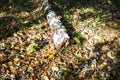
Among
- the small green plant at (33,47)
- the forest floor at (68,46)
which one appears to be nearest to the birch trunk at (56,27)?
the forest floor at (68,46)

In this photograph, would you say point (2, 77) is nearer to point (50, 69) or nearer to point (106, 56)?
point (50, 69)

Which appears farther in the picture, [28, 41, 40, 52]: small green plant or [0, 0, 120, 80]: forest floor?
[28, 41, 40, 52]: small green plant

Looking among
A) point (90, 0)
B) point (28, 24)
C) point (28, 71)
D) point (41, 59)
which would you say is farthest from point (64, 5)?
point (28, 71)

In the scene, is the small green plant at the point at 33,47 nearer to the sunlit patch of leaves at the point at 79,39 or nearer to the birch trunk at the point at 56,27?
the birch trunk at the point at 56,27

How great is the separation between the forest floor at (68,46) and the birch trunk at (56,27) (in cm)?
18

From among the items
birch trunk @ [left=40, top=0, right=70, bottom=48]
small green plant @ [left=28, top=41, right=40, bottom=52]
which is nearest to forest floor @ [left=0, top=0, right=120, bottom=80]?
small green plant @ [left=28, top=41, right=40, bottom=52]

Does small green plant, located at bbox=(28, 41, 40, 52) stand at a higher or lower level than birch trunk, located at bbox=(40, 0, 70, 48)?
lower

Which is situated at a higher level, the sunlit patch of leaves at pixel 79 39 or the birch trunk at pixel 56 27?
the birch trunk at pixel 56 27

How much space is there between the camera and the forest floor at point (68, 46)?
17.3ft

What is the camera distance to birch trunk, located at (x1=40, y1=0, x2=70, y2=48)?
19.3 ft

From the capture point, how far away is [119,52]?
221 inches

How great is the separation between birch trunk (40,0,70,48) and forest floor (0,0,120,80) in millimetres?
176

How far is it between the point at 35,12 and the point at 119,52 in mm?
3346

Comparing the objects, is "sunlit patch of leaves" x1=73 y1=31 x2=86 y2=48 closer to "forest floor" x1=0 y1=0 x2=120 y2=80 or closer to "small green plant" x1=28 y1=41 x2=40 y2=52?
"forest floor" x1=0 y1=0 x2=120 y2=80
